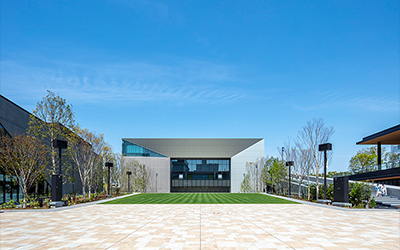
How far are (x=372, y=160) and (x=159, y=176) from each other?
41.7m

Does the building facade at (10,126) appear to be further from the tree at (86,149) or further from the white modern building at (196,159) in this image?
the white modern building at (196,159)

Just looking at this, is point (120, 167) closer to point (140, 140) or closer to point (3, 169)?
point (140, 140)

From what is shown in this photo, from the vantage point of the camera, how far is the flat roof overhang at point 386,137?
38.4m

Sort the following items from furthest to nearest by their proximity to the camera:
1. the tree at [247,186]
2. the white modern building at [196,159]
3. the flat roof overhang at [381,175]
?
the white modern building at [196,159] < the tree at [247,186] < the flat roof overhang at [381,175]

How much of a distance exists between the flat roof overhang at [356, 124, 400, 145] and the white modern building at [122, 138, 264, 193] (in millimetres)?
23950

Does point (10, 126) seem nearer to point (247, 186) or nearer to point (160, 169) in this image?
point (160, 169)

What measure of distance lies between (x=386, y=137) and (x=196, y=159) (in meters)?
36.7

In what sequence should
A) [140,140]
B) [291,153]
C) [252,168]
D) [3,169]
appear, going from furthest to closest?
[140,140] → [252,168] → [291,153] → [3,169]

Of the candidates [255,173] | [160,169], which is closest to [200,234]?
[255,173]

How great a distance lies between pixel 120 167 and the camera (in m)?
47.9

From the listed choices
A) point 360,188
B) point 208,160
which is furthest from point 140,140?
point 360,188

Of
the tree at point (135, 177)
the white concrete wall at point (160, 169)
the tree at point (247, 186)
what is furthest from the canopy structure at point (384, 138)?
the white concrete wall at point (160, 169)

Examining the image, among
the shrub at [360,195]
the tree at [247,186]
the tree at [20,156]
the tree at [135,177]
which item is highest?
the tree at [20,156]

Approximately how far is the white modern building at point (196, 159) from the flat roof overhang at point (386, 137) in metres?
24.0
